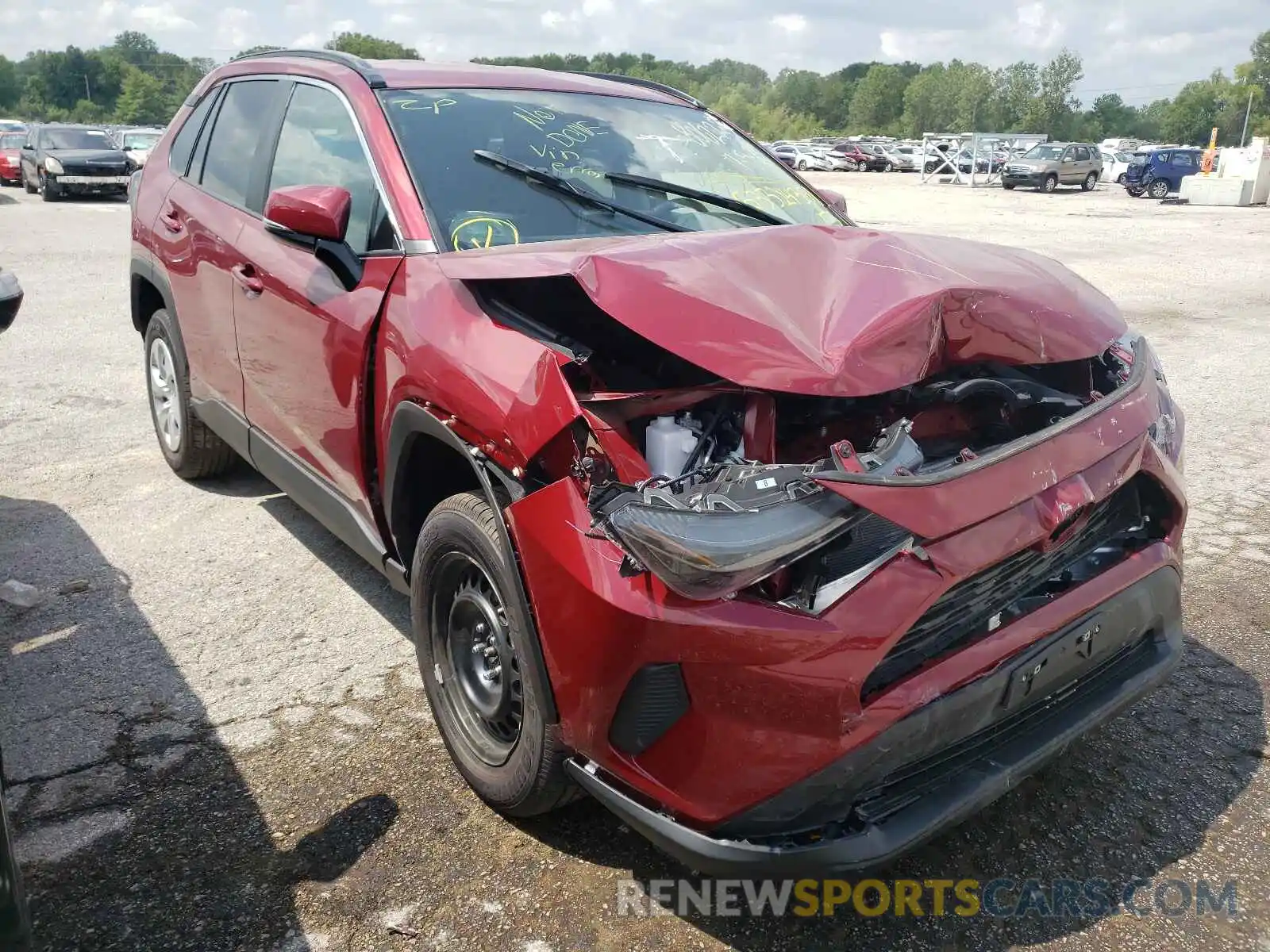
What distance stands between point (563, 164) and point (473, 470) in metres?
1.33

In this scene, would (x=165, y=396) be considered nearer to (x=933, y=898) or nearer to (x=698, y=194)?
(x=698, y=194)

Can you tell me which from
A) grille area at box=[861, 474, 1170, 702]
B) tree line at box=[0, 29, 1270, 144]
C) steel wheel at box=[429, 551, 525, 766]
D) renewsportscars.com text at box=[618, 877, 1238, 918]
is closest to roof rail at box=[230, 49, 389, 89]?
steel wheel at box=[429, 551, 525, 766]

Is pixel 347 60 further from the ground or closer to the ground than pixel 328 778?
further from the ground

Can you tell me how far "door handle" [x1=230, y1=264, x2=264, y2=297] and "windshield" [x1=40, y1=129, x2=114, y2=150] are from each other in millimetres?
23761

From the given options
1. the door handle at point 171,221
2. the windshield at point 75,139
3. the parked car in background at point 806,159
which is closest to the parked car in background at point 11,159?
the windshield at point 75,139

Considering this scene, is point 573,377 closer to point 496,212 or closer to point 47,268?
point 496,212

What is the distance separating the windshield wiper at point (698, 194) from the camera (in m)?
3.37

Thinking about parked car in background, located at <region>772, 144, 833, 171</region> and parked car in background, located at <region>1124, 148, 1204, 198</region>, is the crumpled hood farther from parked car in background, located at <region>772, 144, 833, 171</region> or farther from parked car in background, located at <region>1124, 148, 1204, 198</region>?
parked car in background, located at <region>772, 144, 833, 171</region>

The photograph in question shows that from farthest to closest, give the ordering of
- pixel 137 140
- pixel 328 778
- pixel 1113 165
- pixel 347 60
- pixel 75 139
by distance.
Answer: pixel 1113 165, pixel 137 140, pixel 75 139, pixel 347 60, pixel 328 778

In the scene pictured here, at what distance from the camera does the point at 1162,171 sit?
31141 mm

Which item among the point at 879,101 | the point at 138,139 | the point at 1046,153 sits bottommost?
the point at 138,139

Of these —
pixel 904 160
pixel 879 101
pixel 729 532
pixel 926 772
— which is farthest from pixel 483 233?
pixel 879 101

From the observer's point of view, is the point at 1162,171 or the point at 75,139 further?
the point at 1162,171

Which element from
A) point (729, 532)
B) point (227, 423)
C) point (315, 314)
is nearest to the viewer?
point (729, 532)
